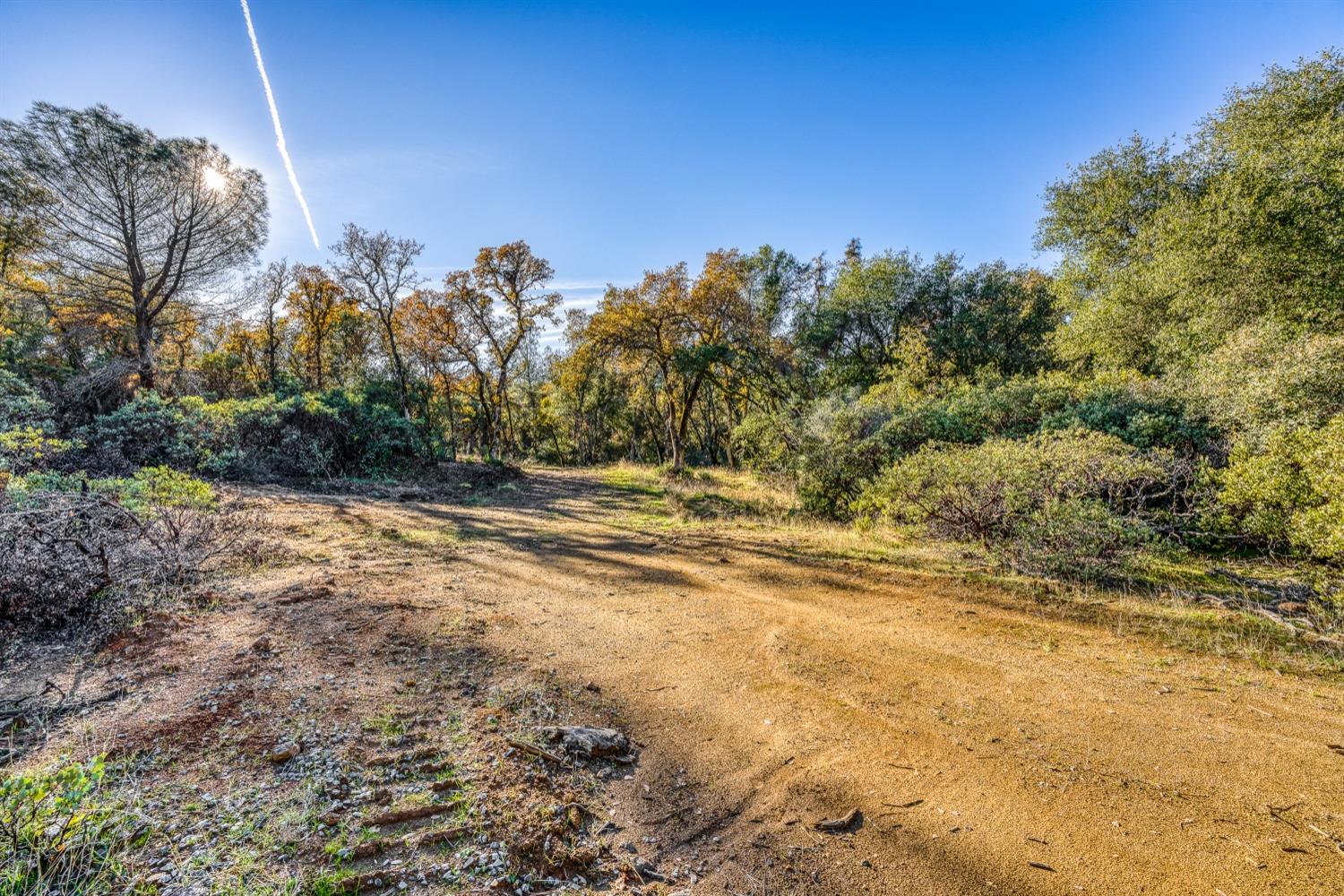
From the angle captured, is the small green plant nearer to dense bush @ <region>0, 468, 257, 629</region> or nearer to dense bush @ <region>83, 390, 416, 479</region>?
dense bush @ <region>0, 468, 257, 629</region>

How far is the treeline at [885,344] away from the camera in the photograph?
288 inches

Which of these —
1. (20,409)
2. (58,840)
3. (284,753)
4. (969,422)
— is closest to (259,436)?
(20,409)

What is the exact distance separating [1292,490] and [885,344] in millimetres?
19145

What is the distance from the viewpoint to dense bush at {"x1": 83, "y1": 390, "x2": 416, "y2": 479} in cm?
1133

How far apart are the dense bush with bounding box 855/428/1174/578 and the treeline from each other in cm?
5

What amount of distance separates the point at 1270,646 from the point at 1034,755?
3.82 metres

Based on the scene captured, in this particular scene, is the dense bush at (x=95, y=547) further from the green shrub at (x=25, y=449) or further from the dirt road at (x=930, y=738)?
the dirt road at (x=930, y=738)

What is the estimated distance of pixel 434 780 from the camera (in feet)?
9.70

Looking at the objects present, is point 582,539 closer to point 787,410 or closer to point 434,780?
point 434,780

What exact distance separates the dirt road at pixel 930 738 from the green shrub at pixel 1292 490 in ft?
6.07

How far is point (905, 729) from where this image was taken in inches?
144

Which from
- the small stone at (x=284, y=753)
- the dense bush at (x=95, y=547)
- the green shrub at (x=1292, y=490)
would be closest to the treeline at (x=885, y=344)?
the green shrub at (x=1292, y=490)

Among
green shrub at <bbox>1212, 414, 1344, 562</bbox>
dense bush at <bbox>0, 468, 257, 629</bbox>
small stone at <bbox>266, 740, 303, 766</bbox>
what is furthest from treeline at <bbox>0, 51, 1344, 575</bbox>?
small stone at <bbox>266, 740, 303, 766</bbox>

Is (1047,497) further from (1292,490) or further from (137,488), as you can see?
(137,488)
